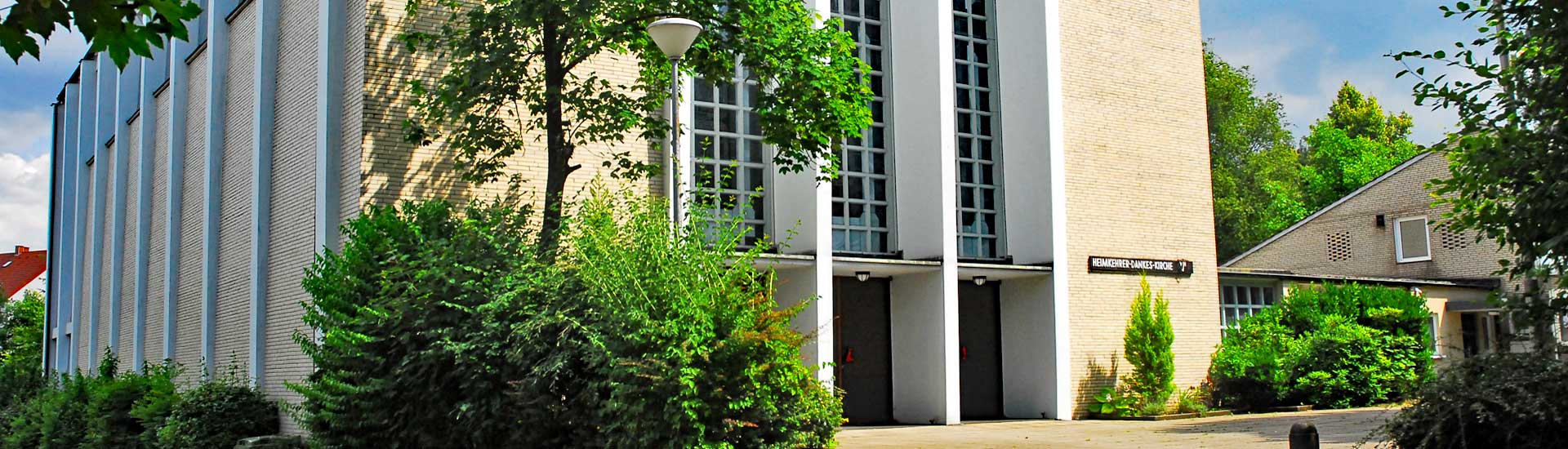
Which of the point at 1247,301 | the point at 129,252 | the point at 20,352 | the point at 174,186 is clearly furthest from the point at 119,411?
the point at 20,352

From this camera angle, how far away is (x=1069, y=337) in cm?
2034

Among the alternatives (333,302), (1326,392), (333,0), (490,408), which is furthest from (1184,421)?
(333,0)

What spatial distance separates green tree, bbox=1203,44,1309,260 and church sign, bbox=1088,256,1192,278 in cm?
2445

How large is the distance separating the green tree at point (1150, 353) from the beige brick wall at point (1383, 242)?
11.8m

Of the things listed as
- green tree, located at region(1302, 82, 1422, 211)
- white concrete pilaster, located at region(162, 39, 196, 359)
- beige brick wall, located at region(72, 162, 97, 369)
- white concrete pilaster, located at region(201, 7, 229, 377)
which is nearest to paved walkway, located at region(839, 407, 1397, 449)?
white concrete pilaster, located at region(201, 7, 229, 377)

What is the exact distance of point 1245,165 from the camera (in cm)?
4738

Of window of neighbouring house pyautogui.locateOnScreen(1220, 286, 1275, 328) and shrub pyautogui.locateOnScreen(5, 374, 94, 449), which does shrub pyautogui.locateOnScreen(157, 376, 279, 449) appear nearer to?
shrub pyautogui.locateOnScreen(5, 374, 94, 449)

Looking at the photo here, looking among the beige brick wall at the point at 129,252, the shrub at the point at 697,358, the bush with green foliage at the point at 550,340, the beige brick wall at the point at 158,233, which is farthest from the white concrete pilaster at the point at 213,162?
the shrub at the point at 697,358

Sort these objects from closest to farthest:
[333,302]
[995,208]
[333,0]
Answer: [333,302] < [333,0] < [995,208]

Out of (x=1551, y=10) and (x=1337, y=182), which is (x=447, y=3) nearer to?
(x=1551, y=10)

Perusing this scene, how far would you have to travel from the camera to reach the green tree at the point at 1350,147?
49.7m

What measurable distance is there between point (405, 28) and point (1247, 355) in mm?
14829

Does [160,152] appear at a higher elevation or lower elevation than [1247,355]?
higher

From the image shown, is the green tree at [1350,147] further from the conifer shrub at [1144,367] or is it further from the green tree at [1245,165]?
the conifer shrub at [1144,367]
